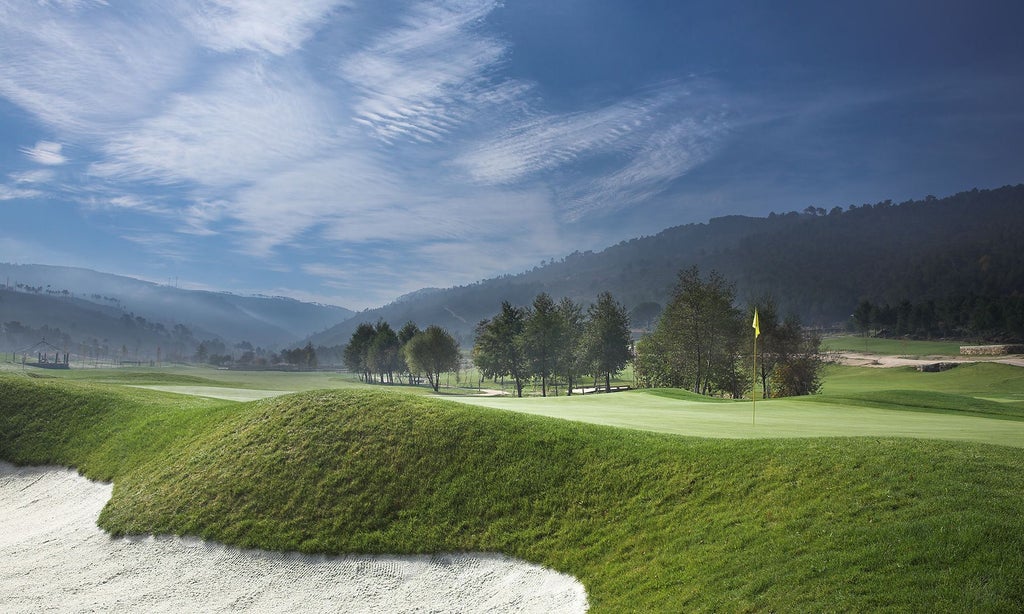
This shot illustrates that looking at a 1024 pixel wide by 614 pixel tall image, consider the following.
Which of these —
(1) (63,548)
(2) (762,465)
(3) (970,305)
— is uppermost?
(3) (970,305)

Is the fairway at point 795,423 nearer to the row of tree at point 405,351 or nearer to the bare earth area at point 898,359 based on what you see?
the row of tree at point 405,351

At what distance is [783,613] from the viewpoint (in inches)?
348

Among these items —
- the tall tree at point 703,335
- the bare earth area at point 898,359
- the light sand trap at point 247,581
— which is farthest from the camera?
the bare earth area at point 898,359

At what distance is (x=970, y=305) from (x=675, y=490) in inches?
5250

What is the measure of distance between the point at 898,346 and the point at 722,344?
7889cm

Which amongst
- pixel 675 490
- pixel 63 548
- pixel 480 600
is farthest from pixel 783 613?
pixel 63 548

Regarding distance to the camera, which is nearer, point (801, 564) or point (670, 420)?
point (801, 564)

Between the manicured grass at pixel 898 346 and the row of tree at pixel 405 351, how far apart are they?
65.9 metres

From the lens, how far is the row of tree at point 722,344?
193ft

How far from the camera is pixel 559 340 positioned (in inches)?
3091

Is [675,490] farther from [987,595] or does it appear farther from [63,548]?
[63,548]

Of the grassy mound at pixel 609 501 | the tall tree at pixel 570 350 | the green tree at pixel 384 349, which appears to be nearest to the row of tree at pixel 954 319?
the tall tree at pixel 570 350

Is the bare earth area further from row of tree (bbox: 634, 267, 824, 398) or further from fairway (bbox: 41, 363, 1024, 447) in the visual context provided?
fairway (bbox: 41, 363, 1024, 447)

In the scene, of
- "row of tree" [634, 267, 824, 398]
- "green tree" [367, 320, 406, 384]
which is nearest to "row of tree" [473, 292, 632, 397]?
"row of tree" [634, 267, 824, 398]
